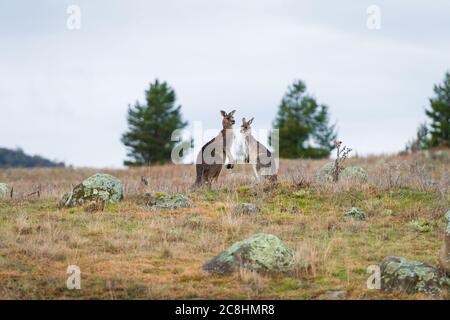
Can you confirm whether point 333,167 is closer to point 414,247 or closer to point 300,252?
point 414,247

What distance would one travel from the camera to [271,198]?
1734 cm

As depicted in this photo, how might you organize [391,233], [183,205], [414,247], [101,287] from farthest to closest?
[183,205], [391,233], [414,247], [101,287]

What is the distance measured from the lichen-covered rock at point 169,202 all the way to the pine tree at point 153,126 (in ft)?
160

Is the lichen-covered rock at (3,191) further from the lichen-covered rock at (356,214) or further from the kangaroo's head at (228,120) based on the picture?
the lichen-covered rock at (356,214)

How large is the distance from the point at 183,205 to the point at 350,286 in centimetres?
708

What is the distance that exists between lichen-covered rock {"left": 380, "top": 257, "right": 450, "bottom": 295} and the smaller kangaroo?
1007 cm

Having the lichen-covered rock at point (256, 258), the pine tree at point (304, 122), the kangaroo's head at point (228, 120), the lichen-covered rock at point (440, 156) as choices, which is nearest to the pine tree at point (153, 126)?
the pine tree at point (304, 122)

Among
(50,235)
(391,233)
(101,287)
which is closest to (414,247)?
(391,233)

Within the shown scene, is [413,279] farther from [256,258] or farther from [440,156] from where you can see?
[440,156]

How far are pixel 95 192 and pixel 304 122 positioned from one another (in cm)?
5394

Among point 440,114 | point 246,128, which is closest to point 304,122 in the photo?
point 440,114

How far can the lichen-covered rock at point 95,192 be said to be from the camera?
16.9 m

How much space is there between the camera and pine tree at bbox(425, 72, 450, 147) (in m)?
58.8

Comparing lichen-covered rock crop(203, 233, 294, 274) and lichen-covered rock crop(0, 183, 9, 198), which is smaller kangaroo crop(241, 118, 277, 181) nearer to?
lichen-covered rock crop(0, 183, 9, 198)
